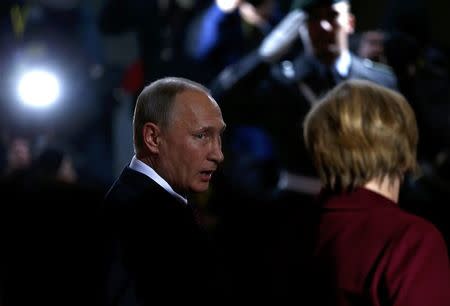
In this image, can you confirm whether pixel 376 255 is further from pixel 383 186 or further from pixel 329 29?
pixel 329 29

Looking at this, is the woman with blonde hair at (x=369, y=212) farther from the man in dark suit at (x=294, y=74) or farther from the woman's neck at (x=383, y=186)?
the man in dark suit at (x=294, y=74)

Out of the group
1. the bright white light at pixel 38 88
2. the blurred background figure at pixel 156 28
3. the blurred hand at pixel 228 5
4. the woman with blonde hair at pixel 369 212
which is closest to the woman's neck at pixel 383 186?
the woman with blonde hair at pixel 369 212

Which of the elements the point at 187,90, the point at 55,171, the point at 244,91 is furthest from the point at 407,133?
the point at 55,171

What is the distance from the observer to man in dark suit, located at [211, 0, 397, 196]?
4039mm

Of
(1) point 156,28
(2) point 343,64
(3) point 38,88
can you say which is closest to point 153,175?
(2) point 343,64

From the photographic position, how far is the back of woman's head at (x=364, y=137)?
250 centimetres

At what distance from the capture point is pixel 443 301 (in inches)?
91.1

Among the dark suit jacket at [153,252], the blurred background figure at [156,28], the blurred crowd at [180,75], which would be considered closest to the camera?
the dark suit jacket at [153,252]

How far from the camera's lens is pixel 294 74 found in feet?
14.1

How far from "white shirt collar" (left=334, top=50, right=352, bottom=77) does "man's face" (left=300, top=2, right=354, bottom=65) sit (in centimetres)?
2

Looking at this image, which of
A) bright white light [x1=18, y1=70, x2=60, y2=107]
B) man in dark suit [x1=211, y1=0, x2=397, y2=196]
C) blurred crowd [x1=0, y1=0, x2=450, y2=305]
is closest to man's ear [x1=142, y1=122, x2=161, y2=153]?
blurred crowd [x1=0, y1=0, x2=450, y2=305]

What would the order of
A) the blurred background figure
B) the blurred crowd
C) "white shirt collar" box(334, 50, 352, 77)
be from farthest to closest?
1. the blurred background figure
2. "white shirt collar" box(334, 50, 352, 77)
3. the blurred crowd

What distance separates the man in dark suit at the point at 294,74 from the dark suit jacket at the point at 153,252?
5.97 ft

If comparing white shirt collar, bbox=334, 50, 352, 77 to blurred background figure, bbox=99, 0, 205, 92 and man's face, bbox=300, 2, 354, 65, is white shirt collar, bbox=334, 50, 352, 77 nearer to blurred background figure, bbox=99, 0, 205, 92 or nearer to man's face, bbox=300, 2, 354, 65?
man's face, bbox=300, 2, 354, 65
